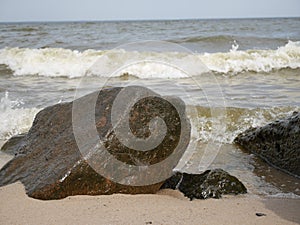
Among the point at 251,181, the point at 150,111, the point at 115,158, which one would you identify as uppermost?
the point at 150,111

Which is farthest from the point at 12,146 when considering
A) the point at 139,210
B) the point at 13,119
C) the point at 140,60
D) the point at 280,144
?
the point at 140,60

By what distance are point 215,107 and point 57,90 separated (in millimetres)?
3835

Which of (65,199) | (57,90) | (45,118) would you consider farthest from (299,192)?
(57,90)

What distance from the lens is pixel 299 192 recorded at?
11.2 ft

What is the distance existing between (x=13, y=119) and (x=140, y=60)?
23.5ft

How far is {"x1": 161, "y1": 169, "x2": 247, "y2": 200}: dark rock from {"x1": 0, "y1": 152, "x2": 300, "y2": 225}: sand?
0.36 feet

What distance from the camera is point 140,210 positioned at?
266 cm

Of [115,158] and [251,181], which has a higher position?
[115,158]

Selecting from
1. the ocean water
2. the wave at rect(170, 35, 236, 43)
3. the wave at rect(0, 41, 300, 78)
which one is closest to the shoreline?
the ocean water

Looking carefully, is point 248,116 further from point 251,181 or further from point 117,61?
point 117,61

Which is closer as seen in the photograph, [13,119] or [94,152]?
[94,152]

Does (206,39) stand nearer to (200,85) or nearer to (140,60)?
(140,60)

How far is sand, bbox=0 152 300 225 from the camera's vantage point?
2.47 meters

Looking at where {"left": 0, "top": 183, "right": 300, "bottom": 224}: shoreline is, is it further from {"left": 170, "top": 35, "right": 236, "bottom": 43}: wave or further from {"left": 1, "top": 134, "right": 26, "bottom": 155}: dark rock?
{"left": 170, "top": 35, "right": 236, "bottom": 43}: wave
